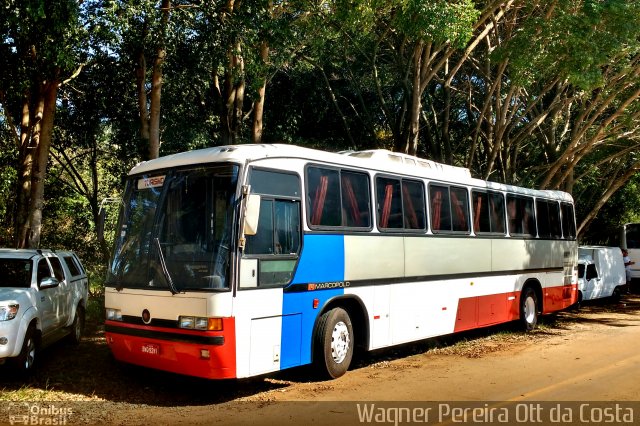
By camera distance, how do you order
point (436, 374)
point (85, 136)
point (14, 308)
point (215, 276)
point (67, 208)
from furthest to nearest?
point (67, 208)
point (85, 136)
point (436, 374)
point (14, 308)
point (215, 276)

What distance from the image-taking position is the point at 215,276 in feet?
23.5

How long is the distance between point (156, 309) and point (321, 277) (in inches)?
88.3

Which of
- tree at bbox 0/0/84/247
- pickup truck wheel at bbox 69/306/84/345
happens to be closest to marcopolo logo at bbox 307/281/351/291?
pickup truck wheel at bbox 69/306/84/345

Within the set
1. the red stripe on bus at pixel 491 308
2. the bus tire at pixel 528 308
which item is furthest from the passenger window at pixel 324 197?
the bus tire at pixel 528 308

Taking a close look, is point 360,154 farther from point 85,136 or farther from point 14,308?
point 85,136

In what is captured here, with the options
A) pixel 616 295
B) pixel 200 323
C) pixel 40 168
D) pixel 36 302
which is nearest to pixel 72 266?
pixel 36 302

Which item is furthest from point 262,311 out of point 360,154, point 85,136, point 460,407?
point 85,136

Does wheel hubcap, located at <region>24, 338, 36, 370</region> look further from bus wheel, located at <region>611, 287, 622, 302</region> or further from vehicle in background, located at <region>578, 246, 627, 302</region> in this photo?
bus wheel, located at <region>611, 287, 622, 302</region>

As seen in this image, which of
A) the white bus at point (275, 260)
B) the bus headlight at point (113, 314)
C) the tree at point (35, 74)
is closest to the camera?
the white bus at point (275, 260)

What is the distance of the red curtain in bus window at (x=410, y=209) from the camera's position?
10234mm

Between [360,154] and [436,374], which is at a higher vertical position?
[360,154]

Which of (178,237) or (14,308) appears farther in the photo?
(14,308)

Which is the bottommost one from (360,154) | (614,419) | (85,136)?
(614,419)

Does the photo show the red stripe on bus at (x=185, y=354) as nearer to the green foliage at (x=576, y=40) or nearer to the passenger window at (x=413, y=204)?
the passenger window at (x=413, y=204)
